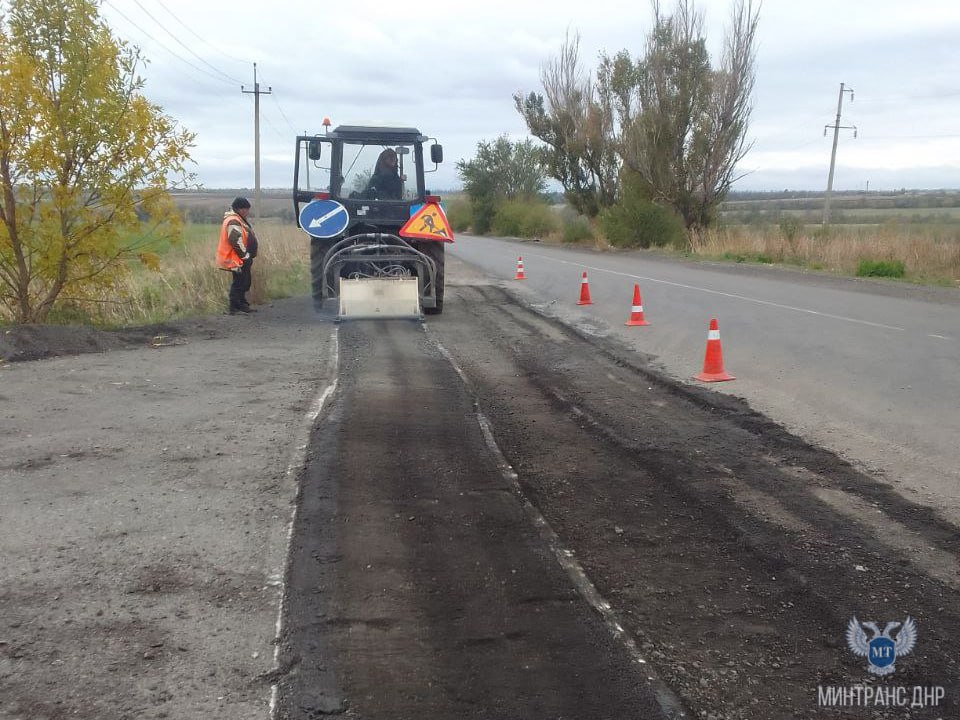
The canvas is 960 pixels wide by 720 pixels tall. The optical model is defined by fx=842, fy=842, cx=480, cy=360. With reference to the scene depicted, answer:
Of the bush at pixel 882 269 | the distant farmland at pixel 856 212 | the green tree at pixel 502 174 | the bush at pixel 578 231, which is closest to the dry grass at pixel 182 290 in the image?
the bush at pixel 882 269

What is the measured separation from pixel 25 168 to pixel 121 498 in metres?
7.46

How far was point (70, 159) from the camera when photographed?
11.0 m

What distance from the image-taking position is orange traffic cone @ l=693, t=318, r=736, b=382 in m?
8.99

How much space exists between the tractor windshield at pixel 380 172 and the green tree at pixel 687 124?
22218 mm

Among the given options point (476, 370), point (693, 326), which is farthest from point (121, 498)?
point (693, 326)

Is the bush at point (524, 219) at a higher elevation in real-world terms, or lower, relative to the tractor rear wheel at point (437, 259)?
higher

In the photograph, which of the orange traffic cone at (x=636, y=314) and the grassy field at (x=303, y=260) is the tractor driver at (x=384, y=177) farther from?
the orange traffic cone at (x=636, y=314)

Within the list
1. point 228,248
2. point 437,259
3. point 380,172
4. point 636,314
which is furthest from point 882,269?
point 228,248

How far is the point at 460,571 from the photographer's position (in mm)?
4102

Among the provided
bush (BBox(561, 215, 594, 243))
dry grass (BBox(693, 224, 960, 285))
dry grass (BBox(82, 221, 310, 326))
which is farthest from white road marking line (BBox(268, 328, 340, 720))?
bush (BBox(561, 215, 594, 243))

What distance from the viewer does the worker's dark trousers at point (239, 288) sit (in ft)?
46.8

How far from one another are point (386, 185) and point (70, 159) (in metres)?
4.73

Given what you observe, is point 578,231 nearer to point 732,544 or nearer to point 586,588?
point 732,544

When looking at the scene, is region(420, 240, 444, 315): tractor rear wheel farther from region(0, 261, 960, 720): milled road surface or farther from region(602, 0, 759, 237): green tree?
region(602, 0, 759, 237): green tree
